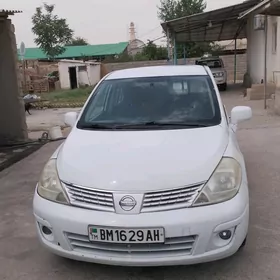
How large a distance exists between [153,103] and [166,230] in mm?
1756

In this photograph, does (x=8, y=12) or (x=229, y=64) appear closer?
(x=8, y=12)

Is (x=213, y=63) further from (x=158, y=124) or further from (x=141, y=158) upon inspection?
(x=141, y=158)

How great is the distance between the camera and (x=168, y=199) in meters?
2.81

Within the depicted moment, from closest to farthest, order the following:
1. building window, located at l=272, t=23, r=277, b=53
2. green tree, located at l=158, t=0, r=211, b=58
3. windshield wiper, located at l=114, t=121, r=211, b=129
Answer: windshield wiper, located at l=114, t=121, r=211, b=129
building window, located at l=272, t=23, r=277, b=53
green tree, located at l=158, t=0, r=211, b=58

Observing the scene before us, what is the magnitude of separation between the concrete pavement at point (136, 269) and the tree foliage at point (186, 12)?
36175mm

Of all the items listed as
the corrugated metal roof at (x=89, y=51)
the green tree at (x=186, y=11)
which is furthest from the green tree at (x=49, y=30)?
the green tree at (x=186, y=11)

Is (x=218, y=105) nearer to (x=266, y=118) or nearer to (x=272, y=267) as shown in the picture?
(x=272, y=267)

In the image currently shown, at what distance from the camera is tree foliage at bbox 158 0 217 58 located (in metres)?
41.3

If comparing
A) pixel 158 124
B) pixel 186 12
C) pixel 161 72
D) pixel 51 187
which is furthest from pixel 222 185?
pixel 186 12

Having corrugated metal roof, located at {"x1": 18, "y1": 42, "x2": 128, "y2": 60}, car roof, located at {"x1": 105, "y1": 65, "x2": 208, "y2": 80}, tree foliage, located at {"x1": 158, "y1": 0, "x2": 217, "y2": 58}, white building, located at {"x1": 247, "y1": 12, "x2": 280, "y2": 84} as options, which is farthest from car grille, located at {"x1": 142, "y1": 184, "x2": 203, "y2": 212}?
corrugated metal roof, located at {"x1": 18, "y1": 42, "x2": 128, "y2": 60}

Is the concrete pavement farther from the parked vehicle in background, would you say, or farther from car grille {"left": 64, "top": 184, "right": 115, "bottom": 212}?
the parked vehicle in background

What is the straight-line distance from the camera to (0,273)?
3.27 meters

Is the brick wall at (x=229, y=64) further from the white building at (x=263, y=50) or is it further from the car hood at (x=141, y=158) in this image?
the car hood at (x=141, y=158)

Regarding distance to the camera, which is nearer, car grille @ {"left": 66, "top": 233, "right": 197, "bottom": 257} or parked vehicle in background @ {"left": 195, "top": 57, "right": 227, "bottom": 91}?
car grille @ {"left": 66, "top": 233, "right": 197, "bottom": 257}
